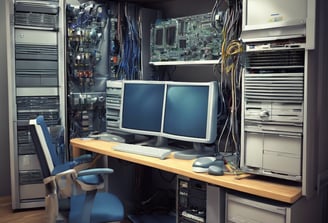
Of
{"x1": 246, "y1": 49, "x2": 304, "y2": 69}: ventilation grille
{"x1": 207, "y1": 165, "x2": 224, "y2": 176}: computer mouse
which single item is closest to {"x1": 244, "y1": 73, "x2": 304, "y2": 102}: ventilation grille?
{"x1": 246, "y1": 49, "x2": 304, "y2": 69}: ventilation grille

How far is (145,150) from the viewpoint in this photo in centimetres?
255

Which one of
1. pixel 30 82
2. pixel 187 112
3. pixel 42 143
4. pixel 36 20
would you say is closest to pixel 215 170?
pixel 187 112

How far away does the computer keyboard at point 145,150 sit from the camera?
2.46 m

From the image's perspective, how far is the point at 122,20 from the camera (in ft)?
11.0

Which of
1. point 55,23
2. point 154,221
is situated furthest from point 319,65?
point 55,23

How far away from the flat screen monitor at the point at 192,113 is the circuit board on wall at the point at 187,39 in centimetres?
30

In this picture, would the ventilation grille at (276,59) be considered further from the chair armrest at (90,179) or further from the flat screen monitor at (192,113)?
the chair armrest at (90,179)

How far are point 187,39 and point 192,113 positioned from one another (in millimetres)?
626

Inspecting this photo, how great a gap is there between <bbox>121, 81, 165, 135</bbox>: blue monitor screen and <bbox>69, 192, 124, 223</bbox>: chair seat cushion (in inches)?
27.6

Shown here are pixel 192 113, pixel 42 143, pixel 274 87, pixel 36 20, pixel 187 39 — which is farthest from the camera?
pixel 36 20

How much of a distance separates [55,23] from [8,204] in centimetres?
175

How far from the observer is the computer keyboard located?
96.7 inches

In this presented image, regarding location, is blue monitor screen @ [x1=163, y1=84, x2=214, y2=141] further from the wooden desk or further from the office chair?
the office chair

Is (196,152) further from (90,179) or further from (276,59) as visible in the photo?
(276,59)
